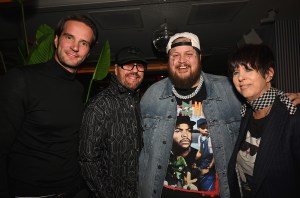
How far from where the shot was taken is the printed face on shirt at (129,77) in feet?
7.45

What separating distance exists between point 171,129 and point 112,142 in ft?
2.11

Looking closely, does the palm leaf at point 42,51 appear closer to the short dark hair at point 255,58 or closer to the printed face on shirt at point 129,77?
the printed face on shirt at point 129,77

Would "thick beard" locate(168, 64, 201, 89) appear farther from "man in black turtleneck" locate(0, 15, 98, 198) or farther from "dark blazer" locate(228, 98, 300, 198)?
"man in black turtleneck" locate(0, 15, 98, 198)

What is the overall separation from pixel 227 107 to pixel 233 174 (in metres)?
0.70

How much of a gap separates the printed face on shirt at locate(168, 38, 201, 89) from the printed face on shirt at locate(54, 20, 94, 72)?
0.96 metres

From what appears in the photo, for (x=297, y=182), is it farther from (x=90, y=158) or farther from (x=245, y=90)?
(x=90, y=158)

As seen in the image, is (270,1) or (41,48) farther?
(270,1)

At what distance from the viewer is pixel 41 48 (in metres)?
2.35

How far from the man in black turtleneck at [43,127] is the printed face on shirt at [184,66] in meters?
1.02

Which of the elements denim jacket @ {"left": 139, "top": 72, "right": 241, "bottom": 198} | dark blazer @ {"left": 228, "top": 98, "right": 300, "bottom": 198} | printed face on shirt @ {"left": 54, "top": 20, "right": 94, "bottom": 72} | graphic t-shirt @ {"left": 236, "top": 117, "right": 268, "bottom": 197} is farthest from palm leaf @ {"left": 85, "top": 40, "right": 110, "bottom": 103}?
dark blazer @ {"left": 228, "top": 98, "right": 300, "bottom": 198}

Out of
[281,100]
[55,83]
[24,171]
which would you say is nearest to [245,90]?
[281,100]

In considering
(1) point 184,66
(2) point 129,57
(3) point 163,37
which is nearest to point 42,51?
(2) point 129,57

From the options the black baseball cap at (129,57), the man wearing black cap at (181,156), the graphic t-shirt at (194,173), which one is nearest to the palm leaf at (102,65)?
the black baseball cap at (129,57)

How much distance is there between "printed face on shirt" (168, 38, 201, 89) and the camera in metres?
2.28
